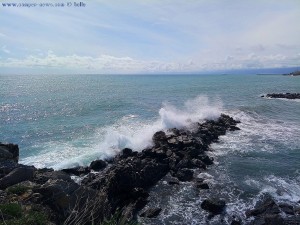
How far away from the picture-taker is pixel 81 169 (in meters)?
27.0

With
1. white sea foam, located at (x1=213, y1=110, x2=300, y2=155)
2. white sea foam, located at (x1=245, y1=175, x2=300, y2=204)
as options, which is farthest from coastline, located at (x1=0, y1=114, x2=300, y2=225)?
white sea foam, located at (x1=213, y1=110, x2=300, y2=155)

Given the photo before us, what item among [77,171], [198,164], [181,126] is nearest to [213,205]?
[198,164]

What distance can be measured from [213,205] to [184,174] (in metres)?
5.49

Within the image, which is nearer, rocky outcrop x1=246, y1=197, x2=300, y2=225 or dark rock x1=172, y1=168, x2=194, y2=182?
rocky outcrop x1=246, y1=197, x2=300, y2=225

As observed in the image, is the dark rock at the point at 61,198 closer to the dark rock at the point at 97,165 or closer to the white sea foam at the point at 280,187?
the dark rock at the point at 97,165

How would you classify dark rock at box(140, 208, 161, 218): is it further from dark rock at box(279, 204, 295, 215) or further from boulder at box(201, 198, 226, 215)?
dark rock at box(279, 204, 295, 215)

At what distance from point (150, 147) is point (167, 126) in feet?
32.9

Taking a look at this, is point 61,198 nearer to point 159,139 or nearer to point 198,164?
point 198,164

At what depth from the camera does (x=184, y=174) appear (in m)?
25.5

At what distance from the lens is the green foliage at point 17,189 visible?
39.1 ft

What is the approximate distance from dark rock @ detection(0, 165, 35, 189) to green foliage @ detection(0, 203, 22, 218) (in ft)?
10.8

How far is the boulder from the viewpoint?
20.1 metres

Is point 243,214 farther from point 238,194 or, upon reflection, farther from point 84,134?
point 84,134

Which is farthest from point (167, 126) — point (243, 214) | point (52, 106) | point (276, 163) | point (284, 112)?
point (52, 106)
